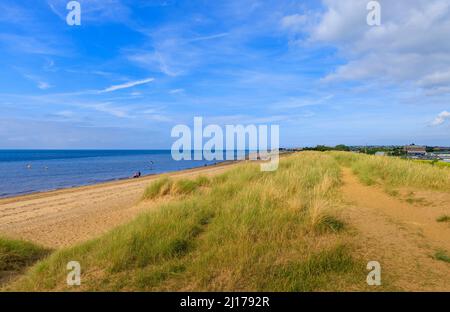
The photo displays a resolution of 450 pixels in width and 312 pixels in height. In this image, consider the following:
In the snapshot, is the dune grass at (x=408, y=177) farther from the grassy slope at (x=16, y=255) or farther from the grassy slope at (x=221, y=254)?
the grassy slope at (x=16, y=255)

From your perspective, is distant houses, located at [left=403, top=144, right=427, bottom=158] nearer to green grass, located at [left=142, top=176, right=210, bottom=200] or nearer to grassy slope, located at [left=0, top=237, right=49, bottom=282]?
green grass, located at [left=142, top=176, right=210, bottom=200]

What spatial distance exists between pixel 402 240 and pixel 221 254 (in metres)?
3.69

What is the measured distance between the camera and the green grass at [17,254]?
5281 mm

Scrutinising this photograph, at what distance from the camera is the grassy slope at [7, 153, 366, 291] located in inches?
151

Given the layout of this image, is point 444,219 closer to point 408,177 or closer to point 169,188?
point 408,177

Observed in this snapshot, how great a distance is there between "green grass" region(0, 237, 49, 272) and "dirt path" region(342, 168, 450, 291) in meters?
6.04

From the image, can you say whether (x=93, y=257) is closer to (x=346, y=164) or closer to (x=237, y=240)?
(x=237, y=240)

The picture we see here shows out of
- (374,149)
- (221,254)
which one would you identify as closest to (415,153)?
(374,149)

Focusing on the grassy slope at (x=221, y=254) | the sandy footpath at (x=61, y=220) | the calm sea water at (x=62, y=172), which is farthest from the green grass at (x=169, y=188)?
the calm sea water at (x=62, y=172)

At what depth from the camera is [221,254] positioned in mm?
4387
